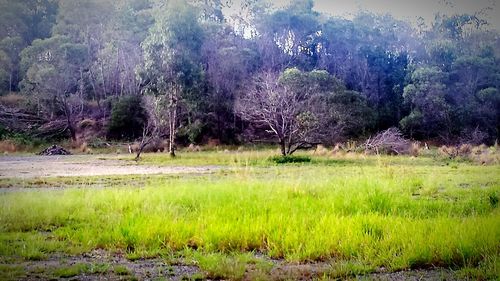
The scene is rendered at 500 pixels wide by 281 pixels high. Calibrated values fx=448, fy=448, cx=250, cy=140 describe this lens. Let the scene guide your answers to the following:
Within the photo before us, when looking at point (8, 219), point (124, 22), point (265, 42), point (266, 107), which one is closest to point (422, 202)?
point (8, 219)

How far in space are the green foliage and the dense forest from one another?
0.07m

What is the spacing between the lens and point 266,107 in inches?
924

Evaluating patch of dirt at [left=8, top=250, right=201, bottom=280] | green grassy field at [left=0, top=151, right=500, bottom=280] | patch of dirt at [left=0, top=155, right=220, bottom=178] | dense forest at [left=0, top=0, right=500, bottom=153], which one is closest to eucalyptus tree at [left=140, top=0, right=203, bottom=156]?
dense forest at [left=0, top=0, right=500, bottom=153]

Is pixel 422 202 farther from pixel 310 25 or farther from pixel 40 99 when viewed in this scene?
pixel 310 25

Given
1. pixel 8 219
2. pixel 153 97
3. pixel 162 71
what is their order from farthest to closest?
1. pixel 153 97
2. pixel 162 71
3. pixel 8 219

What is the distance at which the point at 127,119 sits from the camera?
3145cm

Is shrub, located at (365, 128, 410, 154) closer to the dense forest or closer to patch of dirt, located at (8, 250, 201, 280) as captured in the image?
the dense forest

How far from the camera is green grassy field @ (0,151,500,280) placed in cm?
378

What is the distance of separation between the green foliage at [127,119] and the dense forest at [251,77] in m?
0.07

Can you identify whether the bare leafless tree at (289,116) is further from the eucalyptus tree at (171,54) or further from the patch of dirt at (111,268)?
the patch of dirt at (111,268)

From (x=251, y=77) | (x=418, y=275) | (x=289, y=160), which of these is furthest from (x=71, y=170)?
(x=251, y=77)

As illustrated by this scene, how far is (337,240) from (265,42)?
36515mm

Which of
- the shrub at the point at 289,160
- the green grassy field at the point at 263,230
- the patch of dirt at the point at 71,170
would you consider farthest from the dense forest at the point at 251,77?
the green grassy field at the point at 263,230

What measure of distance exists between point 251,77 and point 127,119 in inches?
379
